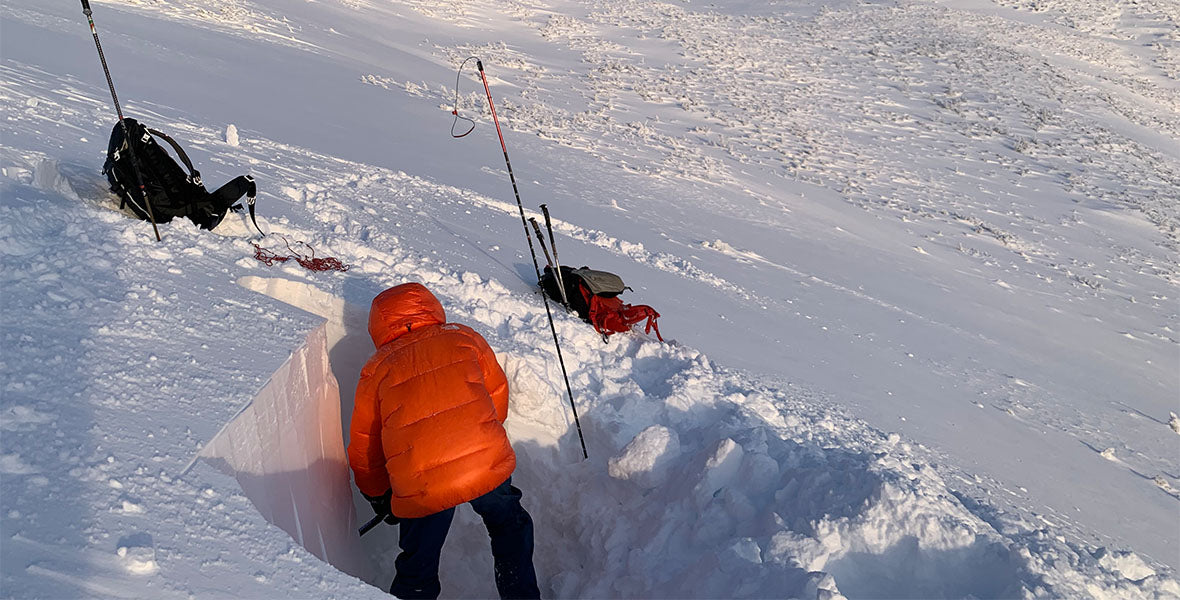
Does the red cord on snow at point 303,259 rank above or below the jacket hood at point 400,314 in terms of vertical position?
below

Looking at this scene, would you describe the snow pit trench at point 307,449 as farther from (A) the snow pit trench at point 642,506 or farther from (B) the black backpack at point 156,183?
(B) the black backpack at point 156,183

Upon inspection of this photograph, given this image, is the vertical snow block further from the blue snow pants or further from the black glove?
the blue snow pants

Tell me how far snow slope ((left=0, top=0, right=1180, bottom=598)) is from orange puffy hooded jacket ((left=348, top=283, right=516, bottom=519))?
14.6 inches

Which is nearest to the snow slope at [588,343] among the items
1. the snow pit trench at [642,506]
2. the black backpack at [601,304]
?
the snow pit trench at [642,506]

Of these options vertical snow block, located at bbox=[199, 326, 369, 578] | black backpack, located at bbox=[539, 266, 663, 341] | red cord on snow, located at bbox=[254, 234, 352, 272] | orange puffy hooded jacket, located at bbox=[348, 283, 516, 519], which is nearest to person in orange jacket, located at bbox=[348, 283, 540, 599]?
orange puffy hooded jacket, located at bbox=[348, 283, 516, 519]

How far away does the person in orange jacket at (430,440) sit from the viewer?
3529 mm

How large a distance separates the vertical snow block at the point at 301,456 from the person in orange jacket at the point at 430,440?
0.27m

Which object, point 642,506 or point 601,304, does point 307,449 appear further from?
point 601,304

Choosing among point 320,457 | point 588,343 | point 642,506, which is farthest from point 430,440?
point 588,343

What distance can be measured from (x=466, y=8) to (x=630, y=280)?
17968mm

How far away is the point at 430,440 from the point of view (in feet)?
11.5

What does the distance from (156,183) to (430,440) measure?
2232 mm

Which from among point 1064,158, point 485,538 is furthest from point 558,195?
point 1064,158

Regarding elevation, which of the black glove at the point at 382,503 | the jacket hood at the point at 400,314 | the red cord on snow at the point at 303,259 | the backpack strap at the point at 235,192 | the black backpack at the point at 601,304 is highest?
the backpack strap at the point at 235,192
